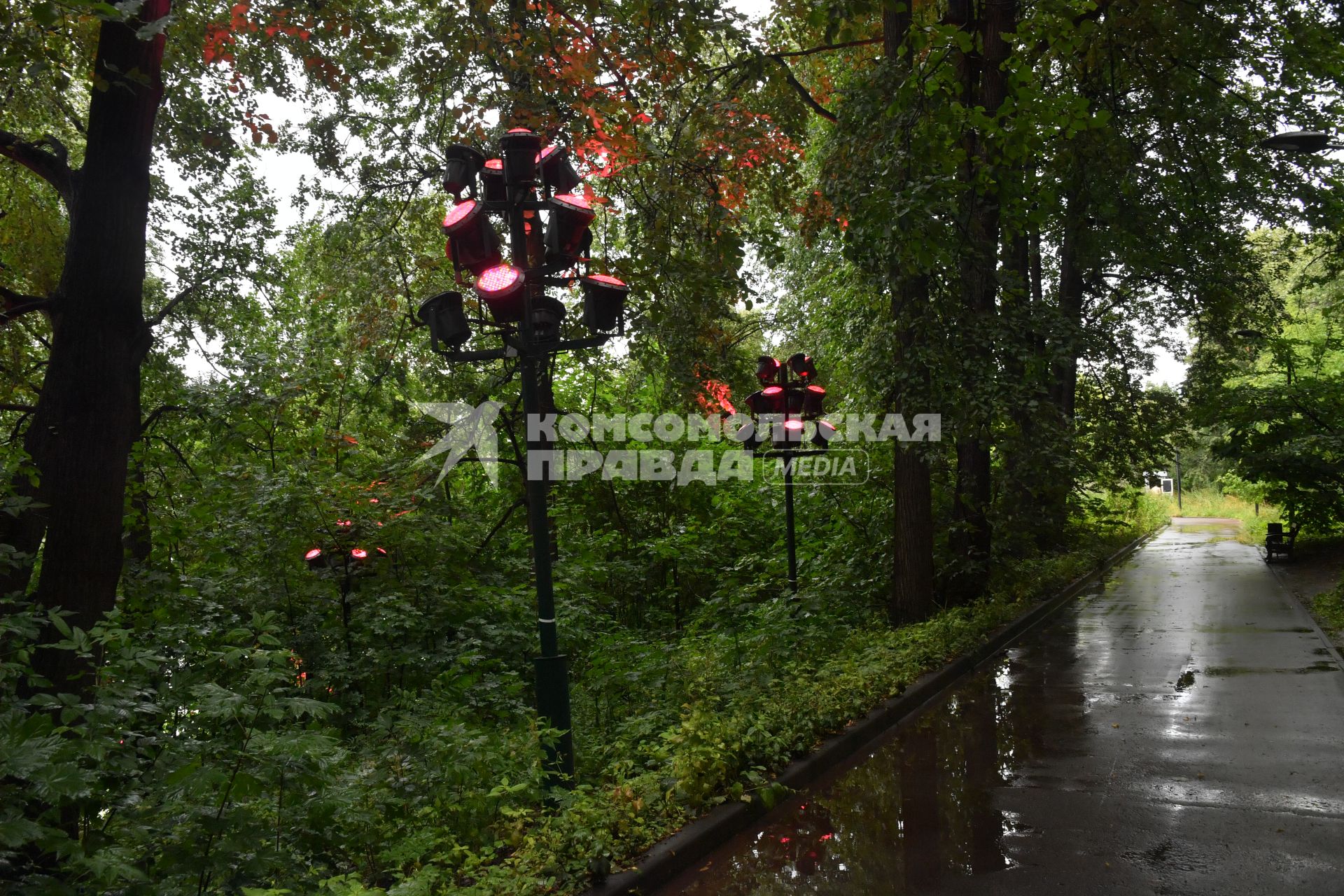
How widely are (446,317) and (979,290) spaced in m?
7.90

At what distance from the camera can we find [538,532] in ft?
18.7

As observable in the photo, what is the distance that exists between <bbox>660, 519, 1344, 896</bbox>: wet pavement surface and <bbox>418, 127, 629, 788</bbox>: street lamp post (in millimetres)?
1588

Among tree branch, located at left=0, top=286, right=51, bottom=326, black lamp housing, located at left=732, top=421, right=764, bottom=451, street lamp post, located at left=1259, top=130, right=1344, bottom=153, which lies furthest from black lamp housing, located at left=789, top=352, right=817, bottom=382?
tree branch, located at left=0, top=286, right=51, bottom=326

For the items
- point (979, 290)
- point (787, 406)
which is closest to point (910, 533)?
point (787, 406)

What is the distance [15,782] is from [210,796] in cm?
72

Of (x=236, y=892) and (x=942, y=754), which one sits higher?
(x=236, y=892)

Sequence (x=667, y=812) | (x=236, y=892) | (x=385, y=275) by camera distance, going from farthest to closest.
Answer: (x=385, y=275) → (x=667, y=812) → (x=236, y=892)

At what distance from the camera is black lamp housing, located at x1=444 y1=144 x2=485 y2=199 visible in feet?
19.4

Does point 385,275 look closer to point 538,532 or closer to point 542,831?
point 538,532

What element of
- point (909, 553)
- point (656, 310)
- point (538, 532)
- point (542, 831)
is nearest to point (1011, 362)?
point (909, 553)

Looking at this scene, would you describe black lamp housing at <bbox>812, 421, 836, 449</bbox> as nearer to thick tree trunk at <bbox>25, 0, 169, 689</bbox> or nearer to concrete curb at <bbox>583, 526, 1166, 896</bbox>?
concrete curb at <bbox>583, 526, 1166, 896</bbox>

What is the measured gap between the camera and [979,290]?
1164 cm

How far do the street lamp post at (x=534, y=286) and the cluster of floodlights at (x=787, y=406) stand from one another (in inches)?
268

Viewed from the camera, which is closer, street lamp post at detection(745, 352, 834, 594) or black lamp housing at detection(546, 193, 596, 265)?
black lamp housing at detection(546, 193, 596, 265)
